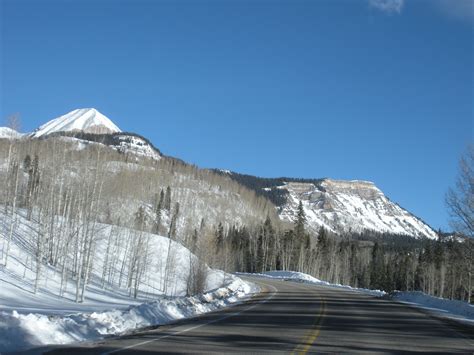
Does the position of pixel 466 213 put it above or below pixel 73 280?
above

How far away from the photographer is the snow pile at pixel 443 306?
2490 cm

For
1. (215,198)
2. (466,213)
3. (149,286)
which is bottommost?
(149,286)

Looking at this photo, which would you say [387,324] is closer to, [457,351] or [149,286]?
[457,351]

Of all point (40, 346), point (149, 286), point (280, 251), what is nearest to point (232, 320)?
point (40, 346)

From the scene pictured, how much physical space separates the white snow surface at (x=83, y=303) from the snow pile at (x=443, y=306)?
1174 cm

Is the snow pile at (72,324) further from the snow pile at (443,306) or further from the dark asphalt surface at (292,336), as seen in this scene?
the snow pile at (443,306)

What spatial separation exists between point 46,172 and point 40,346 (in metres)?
35.7

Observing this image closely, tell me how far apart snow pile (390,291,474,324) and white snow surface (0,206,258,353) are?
1174cm

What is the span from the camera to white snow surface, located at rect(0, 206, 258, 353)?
1180cm

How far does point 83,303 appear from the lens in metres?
31.6

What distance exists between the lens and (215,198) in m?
180

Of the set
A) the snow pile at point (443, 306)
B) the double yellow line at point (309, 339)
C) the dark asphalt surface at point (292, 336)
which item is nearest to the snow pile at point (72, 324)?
the dark asphalt surface at point (292, 336)

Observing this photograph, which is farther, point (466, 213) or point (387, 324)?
point (466, 213)

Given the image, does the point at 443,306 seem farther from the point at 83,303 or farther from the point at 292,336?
the point at 83,303
